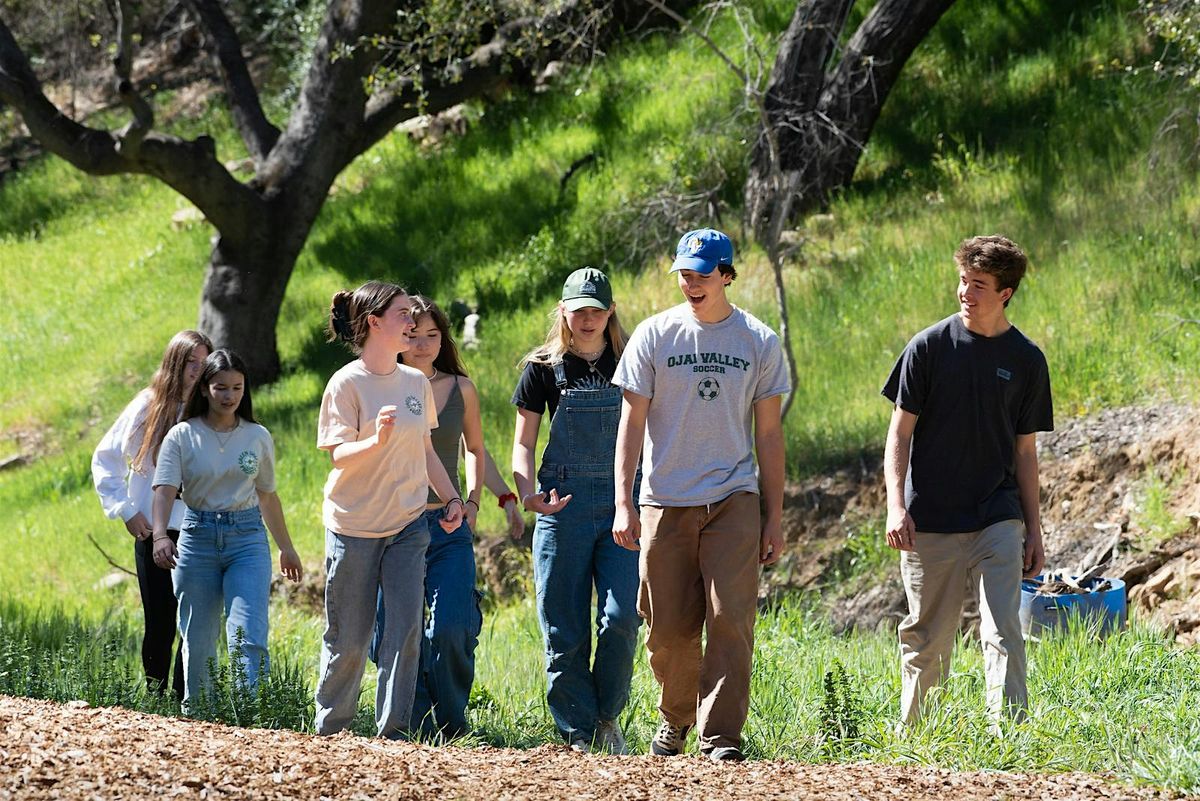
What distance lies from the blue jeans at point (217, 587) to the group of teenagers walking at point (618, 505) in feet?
0.04

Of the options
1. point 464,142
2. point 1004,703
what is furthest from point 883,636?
point 464,142

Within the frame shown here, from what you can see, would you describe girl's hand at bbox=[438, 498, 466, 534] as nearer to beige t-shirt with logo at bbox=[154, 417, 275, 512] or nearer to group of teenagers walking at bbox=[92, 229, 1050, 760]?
group of teenagers walking at bbox=[92, 229, 1050, 760]

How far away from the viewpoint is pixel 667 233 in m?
13.6

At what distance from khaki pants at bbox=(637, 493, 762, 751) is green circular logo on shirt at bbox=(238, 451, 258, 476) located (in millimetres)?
2109

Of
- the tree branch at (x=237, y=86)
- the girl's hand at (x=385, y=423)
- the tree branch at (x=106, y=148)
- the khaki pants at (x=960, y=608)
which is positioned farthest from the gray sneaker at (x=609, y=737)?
the tree branch at (x=237, y=86)

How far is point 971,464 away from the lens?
18.9 feet

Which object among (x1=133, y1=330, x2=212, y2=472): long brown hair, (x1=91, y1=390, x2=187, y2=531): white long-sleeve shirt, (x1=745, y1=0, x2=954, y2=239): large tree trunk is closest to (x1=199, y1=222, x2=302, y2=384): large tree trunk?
(x1=745, y1=0, x2=954, y2=239): large tree trunk

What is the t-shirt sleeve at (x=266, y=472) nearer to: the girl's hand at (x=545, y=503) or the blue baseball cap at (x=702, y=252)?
the girl's hand at (x=545, y=503)

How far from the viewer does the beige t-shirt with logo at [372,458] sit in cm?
582

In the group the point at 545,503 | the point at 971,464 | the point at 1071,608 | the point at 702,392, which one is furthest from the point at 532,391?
the point at 1071,608

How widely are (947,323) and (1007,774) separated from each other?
1762 millimetres

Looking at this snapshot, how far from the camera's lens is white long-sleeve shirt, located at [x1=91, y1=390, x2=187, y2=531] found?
7270mm

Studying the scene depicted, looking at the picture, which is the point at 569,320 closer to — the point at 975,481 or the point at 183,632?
the point at 975,481

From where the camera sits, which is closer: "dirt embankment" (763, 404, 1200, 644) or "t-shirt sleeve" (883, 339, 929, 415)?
"t-shirt sleeve" (883, 339, 929, 415)
